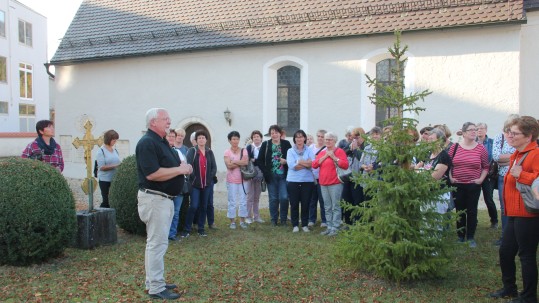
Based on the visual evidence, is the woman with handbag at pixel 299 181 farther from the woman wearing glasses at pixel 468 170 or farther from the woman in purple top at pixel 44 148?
the woman in purple top at pixel 44 148

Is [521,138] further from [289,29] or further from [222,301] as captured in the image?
[289,29]

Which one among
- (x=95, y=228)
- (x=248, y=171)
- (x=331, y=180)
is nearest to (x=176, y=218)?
(x=95, y=228)

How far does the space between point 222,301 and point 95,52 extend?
51.0 feet

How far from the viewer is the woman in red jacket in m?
4.65

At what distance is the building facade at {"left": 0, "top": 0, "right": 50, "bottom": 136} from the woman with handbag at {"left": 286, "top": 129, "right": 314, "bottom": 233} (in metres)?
30.1

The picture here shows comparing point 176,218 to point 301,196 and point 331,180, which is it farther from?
point 331,180

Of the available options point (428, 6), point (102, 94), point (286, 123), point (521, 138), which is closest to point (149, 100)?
point (102, 94)

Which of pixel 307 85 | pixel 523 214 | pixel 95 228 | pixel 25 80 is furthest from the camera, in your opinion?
pixel 25 80

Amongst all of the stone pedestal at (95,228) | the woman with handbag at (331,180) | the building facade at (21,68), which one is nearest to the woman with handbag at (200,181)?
the stone pedestal at (95,228)

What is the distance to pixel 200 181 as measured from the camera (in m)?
8.34

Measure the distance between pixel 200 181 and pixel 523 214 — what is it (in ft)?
17.1

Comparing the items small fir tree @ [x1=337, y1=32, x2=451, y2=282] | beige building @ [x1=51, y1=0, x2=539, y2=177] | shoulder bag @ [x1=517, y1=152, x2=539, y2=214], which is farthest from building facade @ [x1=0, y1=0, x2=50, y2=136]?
shoulder bag @ [x1=517, y1=152, x2=539, y2=214]

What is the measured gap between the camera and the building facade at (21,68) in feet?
109

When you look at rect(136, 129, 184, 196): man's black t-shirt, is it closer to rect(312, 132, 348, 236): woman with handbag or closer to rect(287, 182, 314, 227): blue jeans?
rect(312, 132, 348, 236): woman with handbag
